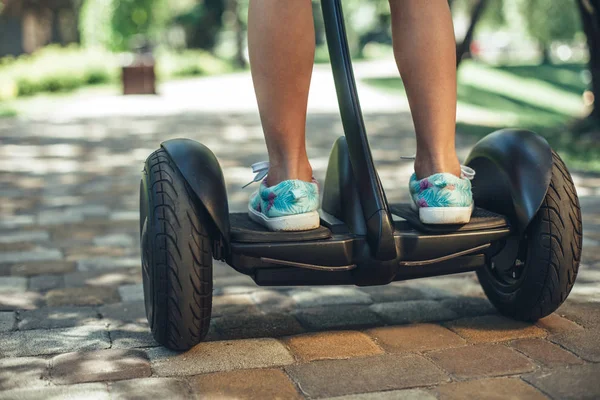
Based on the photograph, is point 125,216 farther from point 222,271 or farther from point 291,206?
point 291,206

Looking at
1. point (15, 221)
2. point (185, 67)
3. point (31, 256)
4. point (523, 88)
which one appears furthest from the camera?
point (523, 88)

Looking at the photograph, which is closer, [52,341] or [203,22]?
[52,341]

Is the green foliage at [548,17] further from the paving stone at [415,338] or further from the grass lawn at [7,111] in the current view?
the paving stone at [415,338]

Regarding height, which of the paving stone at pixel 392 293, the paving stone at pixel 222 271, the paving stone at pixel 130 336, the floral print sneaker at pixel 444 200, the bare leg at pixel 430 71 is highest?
the bare leg at pixel 430 71

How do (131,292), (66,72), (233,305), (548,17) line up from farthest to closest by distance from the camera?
(548,17) < (66,72) < (131,292) < (233,305)

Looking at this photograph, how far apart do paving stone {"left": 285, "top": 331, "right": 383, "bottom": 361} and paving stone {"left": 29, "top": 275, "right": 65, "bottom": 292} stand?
108 cm

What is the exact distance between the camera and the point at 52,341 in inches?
87.7

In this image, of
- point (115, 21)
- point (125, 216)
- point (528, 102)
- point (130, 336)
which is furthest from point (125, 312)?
point (115, 21)

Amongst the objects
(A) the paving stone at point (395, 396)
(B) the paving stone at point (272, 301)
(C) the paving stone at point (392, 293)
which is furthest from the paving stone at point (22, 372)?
(C) the paving stone at point (392, 293)

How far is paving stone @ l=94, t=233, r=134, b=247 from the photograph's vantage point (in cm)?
373

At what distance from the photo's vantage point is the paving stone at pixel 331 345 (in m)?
2.09

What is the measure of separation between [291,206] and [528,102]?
18.1m

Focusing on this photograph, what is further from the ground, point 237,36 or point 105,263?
point 237,36

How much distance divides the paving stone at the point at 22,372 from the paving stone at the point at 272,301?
30.9 inches
